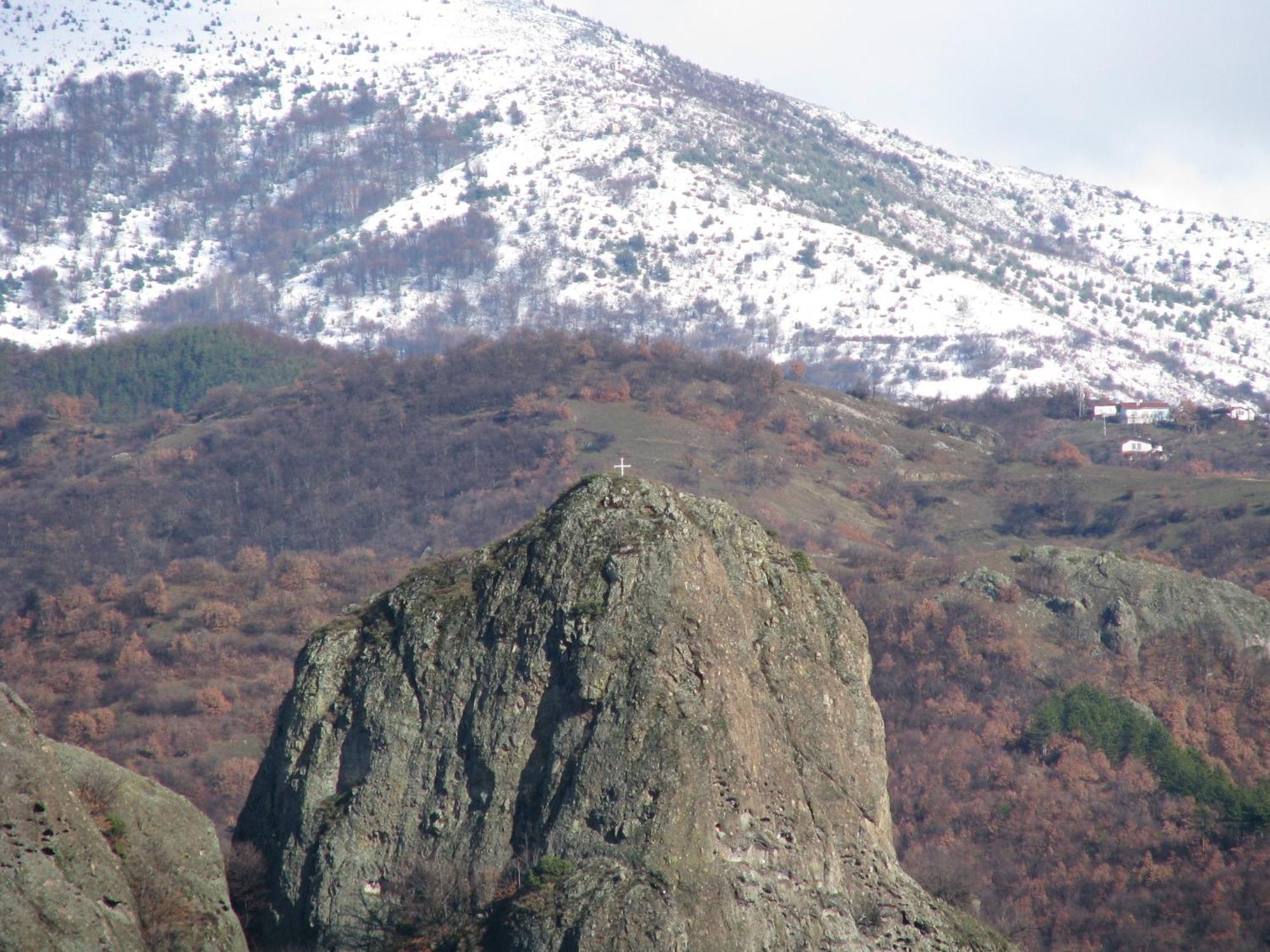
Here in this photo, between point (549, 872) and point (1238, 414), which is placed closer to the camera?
point (549, 872)

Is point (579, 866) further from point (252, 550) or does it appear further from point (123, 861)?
point (252, 550)

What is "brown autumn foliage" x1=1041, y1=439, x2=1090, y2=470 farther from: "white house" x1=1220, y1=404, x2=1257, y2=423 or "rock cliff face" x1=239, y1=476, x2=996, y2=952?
"rock cliff face" x1=239, y1=476, x2=996, y2=952

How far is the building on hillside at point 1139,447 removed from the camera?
545 ft

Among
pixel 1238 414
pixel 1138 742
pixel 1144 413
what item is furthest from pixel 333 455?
pixel 1238 414

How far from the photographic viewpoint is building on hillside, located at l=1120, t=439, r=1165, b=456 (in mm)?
166000

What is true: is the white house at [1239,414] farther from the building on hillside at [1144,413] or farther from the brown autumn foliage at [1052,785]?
the brown autumn foliage at [1052,785]

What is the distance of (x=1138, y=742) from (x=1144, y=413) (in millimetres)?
129592

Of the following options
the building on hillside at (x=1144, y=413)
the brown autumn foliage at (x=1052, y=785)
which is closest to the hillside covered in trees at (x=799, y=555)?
the brown autumn foliage at (x=1052, y=785)

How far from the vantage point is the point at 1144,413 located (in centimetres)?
18825

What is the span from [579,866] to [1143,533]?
350 ft

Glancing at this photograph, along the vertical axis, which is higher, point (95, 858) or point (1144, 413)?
point (95, 858)

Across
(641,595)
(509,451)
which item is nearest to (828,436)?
(509,451)

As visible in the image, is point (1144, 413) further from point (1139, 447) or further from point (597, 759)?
point (597, 759)

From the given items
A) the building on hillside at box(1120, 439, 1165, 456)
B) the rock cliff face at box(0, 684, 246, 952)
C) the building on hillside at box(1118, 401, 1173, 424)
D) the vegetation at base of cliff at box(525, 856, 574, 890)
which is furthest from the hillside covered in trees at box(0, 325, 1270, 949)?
the rock cliff face at box(0, 684, 246, 952)
